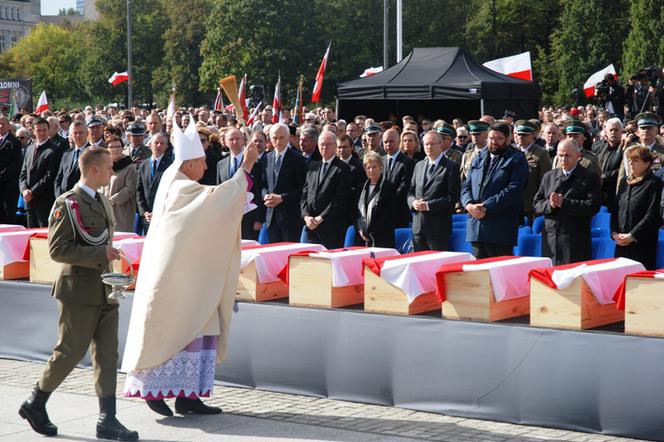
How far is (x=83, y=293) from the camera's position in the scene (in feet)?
23.6

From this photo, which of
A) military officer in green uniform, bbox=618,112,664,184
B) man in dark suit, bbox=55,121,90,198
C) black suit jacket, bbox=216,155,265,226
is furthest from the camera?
man in dark suit, bbox=55,121,90,198

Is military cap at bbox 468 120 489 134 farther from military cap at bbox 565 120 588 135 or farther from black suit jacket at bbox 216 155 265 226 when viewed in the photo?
black suit jacket at bbox 216 155 265 226

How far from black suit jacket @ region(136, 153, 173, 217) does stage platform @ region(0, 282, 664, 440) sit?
11.1 feet

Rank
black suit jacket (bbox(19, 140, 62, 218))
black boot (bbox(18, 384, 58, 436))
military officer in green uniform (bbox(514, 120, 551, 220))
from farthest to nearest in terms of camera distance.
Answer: black suit jacket (bbox(19, 140, 62, 218))
military officer in green uniform (bbox(514, 120, 551, 220))
black boot (bbox(18, 384, 58, 436))

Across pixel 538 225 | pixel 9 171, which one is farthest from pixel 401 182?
pixel 9 171

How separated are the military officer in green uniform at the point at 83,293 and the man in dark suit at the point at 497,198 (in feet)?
12.7

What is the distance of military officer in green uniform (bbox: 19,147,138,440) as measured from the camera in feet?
23.4

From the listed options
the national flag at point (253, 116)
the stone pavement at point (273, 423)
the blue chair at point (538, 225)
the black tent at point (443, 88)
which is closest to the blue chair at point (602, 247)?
the blue chair at point (538, 225)

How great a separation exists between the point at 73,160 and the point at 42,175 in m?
0.89

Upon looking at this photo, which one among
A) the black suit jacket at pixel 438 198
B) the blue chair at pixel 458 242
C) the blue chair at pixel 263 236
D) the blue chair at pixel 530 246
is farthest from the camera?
the blue chair at pixel 263 236

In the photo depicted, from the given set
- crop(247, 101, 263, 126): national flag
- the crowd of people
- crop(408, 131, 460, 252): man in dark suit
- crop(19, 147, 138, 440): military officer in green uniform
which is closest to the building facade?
crop(247, 101, 263, 126): national flag

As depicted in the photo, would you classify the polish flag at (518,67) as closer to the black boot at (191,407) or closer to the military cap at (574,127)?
the military cap at (574,127)

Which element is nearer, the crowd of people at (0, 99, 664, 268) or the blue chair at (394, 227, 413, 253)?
the crowd of people at (0, 99, 664, 268)

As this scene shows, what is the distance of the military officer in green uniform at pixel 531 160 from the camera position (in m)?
12.2
